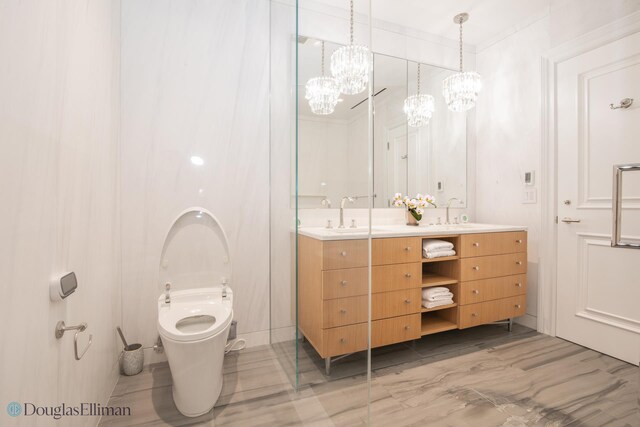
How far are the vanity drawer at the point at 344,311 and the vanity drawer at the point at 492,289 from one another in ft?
3.63

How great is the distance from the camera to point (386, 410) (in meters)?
1.45

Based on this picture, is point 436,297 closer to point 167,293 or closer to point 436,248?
point 436,248

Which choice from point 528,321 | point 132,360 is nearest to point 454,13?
point 528,321

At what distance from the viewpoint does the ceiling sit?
2.25 meters

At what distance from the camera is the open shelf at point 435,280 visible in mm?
2078

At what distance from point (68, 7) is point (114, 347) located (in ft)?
5.59

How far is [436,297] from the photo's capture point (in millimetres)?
2074

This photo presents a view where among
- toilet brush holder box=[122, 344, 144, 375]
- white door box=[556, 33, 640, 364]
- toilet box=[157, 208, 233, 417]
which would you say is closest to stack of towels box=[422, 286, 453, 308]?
white door box=[556, 33, 640, 364]

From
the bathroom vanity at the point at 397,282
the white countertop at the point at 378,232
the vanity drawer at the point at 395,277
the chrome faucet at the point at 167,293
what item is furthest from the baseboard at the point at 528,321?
the chrome faucet at the point at 167,293

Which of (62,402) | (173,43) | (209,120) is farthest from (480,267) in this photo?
(173,43)

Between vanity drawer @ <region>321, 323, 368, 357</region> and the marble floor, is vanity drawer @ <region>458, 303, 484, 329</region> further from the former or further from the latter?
vanity drawer @ <region>321, 323, 368, 357</region>

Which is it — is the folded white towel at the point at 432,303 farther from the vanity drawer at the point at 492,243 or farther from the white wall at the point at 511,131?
the white wall at the point at 511,131

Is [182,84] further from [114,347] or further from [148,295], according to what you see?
[114,347]

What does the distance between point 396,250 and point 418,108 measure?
4.71 feet
